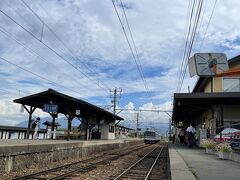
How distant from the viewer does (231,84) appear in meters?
28.2

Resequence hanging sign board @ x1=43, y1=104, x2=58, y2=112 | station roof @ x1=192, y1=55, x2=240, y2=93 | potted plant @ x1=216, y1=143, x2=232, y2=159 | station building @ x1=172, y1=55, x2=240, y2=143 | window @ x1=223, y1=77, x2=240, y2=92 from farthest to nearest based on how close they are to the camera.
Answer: hanging sign board @ x1=43, y1=104, x2=58, y2=112 → station roof @ x1=192, y1=55, x2=240, y2=93 → window @ x1=223, y1=77, x2=240, y2=92 → station building @ x1=172, y1=55, x2=240, y2=143 → potted plant @ x1=216, y1=143, x2=232, y2=159

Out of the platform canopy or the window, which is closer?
the window

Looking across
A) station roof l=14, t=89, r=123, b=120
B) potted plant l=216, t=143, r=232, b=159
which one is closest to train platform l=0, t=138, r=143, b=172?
potted plant l=216, t=143, r=232, b=159

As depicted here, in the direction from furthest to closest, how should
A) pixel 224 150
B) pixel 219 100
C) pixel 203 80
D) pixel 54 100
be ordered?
pixel 203 80 < pixel 54 100 < pixel 219 100 < pixel 224 150

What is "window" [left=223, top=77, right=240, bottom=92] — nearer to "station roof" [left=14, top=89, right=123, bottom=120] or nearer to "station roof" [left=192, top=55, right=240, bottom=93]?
"station roof" [left=192, top=55, right=240, bottom=93]

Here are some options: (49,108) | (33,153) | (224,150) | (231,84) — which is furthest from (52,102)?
(224,150)

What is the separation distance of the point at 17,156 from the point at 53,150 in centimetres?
371

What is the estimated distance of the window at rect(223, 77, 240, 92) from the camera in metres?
28.0

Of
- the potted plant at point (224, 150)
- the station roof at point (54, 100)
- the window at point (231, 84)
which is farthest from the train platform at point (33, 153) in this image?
the window at point (231, 84)

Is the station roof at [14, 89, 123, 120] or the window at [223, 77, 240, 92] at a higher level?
the window at [223, 77, 240, 92]

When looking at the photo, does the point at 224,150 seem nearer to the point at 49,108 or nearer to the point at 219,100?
the point at 219,100

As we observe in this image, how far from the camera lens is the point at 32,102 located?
30.5m

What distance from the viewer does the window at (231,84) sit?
27953mm

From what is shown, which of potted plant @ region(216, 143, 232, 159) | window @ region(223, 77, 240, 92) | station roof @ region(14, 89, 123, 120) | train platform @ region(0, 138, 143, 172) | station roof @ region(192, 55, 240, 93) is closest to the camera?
train platform @ region(0, 138, 143, 172)
